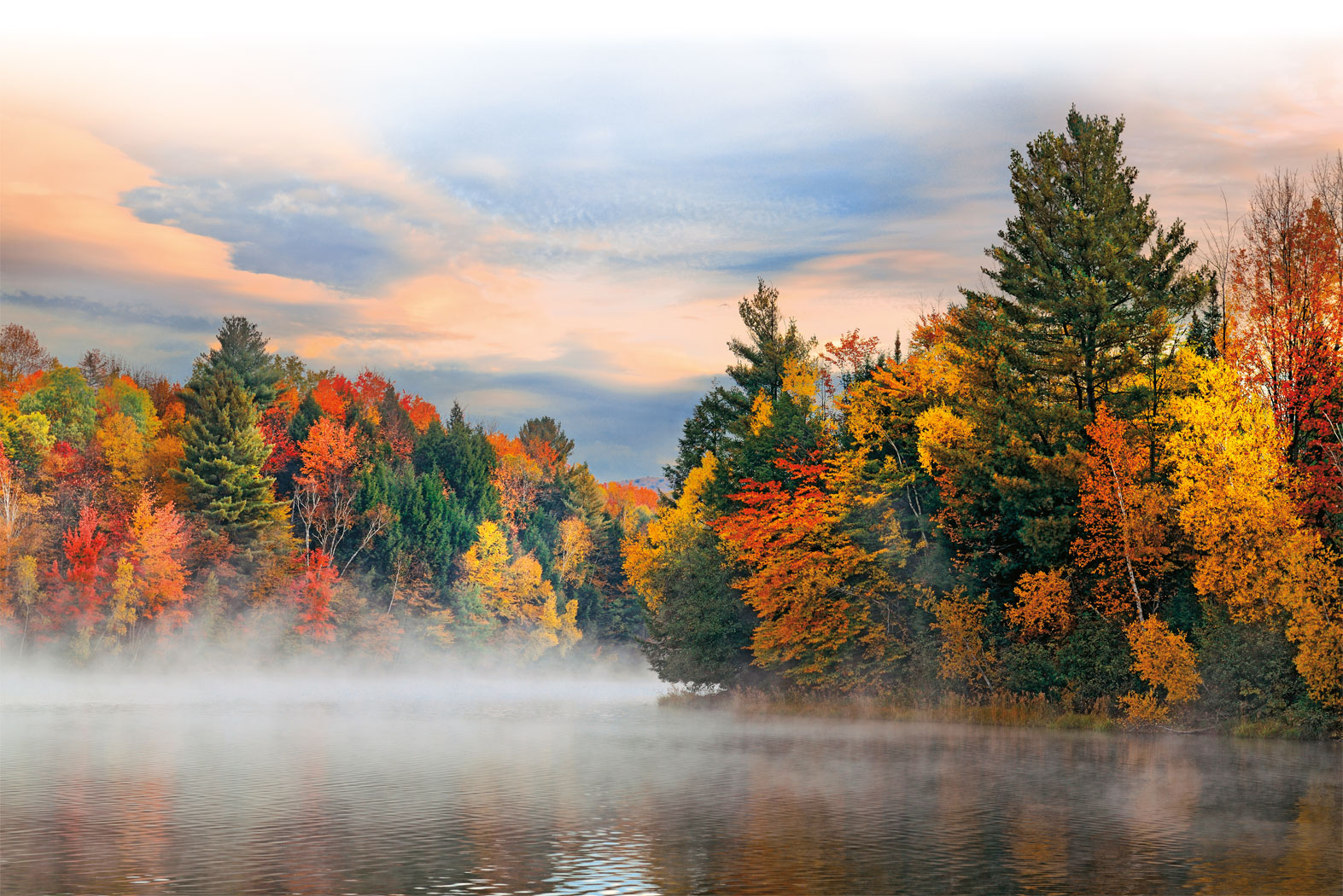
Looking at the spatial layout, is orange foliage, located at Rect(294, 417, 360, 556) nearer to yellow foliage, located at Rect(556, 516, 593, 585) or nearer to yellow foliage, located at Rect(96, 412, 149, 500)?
yellow foliage, located at Rect(96, 412, 149, 500)

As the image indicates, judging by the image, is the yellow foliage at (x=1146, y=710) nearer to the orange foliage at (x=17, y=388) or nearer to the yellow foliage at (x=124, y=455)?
the yellow foliage at (x=124, y=455)

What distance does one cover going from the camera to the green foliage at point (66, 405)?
Result: 104 m

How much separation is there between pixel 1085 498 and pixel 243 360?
85.9 metres

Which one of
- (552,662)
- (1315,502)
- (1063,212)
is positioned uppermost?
(1063,212)

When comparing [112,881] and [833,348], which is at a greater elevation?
[833,348]

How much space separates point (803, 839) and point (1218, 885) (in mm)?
7351

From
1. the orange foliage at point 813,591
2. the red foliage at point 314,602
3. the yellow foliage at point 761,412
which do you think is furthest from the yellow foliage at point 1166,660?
the red foliage at point 314,602

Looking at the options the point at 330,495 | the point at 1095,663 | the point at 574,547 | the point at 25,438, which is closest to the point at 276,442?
the point at 330,495

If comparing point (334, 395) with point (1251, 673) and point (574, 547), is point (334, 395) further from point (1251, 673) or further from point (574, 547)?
point (1251, 673)

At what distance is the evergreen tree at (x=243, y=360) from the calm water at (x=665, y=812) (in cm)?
6755

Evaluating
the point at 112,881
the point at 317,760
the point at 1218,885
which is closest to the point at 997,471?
the point at 317,760

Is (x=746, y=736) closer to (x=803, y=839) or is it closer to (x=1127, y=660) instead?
(x=1127, y=660)

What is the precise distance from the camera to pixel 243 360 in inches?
4520

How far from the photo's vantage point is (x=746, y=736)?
49250 millimetres
